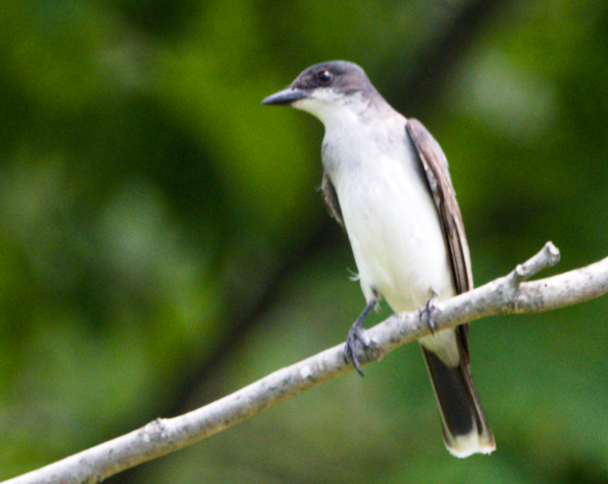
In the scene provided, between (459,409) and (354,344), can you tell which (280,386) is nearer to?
(354,344)

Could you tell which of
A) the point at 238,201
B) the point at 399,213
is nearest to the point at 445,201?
the point at 399,213

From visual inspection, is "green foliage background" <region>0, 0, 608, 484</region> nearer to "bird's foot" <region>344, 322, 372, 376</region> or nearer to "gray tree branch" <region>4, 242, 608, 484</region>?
"bird's foot" <region>344, 322, 372, 376</region>

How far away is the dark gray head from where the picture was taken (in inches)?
187

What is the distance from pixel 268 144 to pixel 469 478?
255 centimetres

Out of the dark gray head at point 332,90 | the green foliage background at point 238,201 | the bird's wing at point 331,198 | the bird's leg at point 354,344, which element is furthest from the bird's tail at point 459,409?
the dark gray head at point 332,90

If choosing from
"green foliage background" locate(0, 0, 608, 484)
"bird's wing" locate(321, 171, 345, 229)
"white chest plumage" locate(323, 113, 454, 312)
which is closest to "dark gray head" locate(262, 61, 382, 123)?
"white chest plumage" locate(323, 113, 454, 312)

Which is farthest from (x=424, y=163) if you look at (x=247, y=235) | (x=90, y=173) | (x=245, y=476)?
(x=245, y=476)

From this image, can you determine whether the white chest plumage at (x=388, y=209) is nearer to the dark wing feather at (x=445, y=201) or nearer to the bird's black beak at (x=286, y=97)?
the dark wing feather at (x=445, y=201)

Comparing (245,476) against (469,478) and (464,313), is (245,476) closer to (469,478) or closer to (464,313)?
(469,478)

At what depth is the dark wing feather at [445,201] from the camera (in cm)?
443

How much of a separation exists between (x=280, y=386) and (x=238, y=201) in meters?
2.28

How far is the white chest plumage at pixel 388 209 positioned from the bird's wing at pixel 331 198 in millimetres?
154

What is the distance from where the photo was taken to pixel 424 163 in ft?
14.5

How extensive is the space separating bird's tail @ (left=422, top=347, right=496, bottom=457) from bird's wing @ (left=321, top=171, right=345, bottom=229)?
97 cm
